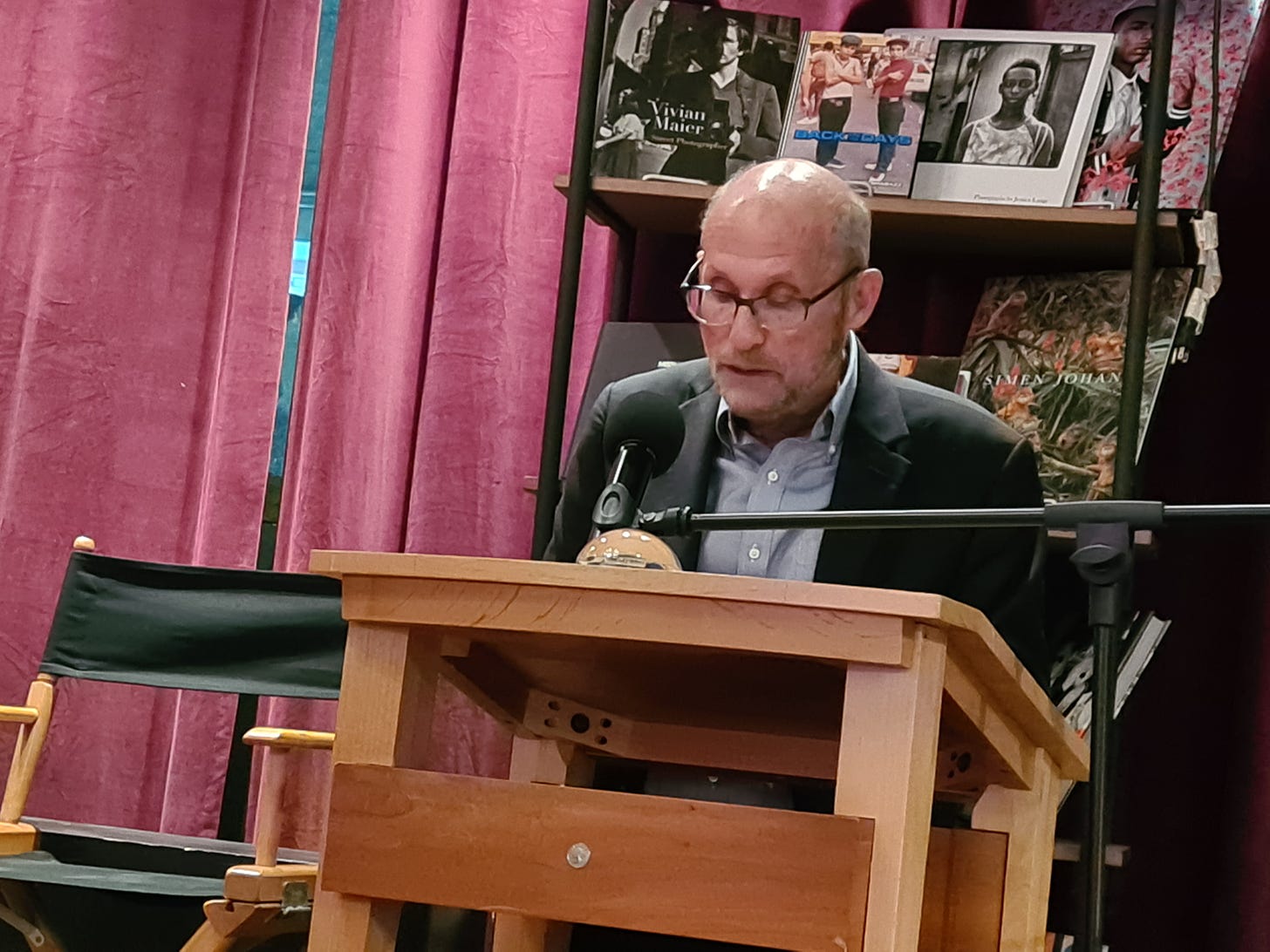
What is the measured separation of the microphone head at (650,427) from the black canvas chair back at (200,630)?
1153 mm

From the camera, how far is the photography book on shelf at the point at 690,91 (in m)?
2.53

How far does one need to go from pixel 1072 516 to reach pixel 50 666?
1664 mm

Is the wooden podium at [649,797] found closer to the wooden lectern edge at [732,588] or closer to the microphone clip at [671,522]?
the wooden lectern edge at [732,588]

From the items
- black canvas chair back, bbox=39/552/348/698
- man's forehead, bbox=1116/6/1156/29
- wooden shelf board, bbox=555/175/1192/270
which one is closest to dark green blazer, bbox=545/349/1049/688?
wooden shelf board, bbox=555/175/1192/270

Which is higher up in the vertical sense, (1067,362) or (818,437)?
(1067,362)

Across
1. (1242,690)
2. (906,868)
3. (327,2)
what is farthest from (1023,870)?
(327,2)

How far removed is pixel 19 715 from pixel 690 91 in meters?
1.33

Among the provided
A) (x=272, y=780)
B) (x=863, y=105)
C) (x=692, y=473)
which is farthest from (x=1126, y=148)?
(x=272, y=780)

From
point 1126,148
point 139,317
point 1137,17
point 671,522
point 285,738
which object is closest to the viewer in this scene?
point 671,522

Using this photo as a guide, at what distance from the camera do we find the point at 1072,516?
4.44ft

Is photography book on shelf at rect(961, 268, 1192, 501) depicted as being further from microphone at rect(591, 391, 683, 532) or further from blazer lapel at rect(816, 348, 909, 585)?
microphone at rect(591, 391, 683, 532)

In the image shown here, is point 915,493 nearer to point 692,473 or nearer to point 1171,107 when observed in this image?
point 692,473

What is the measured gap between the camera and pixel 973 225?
247 centimetres

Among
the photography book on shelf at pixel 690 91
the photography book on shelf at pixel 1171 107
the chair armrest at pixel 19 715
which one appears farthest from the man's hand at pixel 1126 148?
the chair armrest at pixel 19 715
